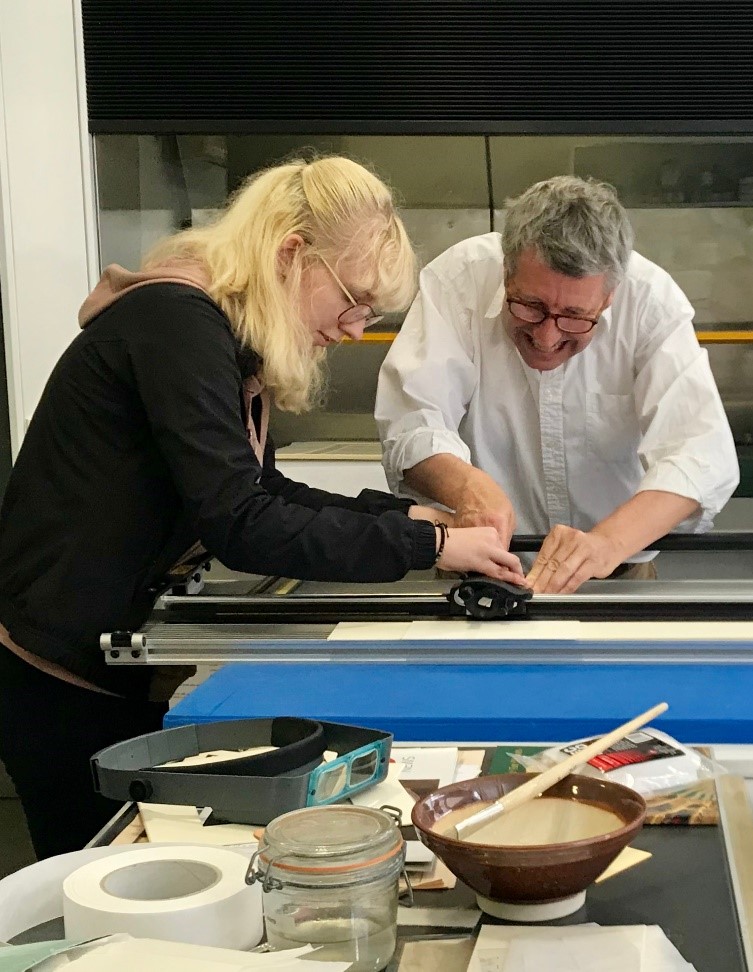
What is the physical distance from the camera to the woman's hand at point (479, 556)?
59.5 inches

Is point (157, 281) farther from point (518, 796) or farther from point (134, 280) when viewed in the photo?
point (518, 796)

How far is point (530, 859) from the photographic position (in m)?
0.66

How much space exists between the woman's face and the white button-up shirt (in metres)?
0.37

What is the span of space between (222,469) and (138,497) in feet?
0.47

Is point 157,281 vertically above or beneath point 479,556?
above

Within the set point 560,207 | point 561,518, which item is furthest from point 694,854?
point 561,518

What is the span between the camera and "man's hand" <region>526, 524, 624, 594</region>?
5.31 ft

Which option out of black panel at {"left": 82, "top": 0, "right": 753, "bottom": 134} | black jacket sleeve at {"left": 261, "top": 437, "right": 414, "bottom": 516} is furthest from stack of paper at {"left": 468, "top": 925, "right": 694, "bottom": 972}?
black panel at {"left": 82, "top": 0, "right": 753, "bottom": 134}

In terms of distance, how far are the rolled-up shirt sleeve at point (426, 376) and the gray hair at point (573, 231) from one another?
0.25 metres

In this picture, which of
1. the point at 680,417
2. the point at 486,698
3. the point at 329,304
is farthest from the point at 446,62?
the point at 486,698

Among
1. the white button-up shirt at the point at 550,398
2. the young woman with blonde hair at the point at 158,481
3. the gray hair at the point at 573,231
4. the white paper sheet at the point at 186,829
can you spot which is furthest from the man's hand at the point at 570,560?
the white paper sheet at the point at 186,829

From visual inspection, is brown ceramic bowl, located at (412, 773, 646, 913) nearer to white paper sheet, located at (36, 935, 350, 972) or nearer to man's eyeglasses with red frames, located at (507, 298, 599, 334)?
white paper sheet, located at (36, 935, 350, 972)

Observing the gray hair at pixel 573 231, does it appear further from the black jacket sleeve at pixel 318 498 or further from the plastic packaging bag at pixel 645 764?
the plastic packaging bag at pixel 645 764

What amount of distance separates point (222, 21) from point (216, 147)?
74 centimetres
